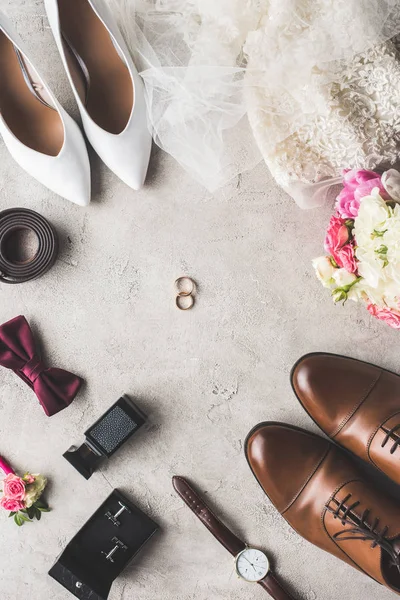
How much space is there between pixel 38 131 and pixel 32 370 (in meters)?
0.71

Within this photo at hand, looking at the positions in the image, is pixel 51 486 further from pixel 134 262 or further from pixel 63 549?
pixel 134 262

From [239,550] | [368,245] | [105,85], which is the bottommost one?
[239,550]

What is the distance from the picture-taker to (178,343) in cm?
162

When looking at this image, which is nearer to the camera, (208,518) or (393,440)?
(393,440)

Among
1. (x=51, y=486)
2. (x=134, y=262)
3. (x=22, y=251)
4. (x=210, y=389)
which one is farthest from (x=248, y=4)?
(x=51, y=486)

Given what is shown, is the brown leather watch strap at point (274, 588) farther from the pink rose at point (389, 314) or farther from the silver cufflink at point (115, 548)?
the pink rose at point (389, 314)

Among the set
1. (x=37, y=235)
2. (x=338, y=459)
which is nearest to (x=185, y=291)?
(x=37, y=235)

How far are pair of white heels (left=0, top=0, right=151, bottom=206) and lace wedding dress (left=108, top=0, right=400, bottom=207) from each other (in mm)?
77

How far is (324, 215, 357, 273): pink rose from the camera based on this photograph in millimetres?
1206

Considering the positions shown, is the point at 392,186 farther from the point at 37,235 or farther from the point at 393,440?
the point at 37,235

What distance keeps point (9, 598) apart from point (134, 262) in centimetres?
116

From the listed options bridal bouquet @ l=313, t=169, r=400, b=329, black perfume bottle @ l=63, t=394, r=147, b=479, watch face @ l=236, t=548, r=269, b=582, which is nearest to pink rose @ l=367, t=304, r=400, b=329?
bridal bouquet @ l=313, t=169, r=400, b=329

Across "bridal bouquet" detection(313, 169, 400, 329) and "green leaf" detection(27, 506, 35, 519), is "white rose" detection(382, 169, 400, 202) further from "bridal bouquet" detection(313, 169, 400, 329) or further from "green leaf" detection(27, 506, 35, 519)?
"green leaf" detection(27, 506, 35, 519)

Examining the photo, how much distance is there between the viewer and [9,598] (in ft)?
5.55
